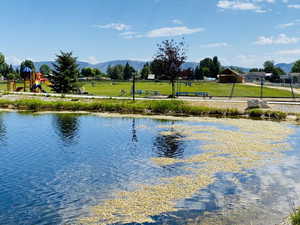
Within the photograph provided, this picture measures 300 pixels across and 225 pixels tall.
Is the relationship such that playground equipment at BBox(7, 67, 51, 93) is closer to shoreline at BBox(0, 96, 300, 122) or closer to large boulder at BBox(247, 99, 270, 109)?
shoreline at BBox(0, 96, 300, 122)

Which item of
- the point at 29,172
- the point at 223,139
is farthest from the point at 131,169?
the point at 223,139

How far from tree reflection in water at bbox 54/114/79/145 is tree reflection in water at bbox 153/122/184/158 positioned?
521 centimetres

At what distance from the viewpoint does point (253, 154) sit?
1728 centimetres

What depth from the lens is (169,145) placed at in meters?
19.1

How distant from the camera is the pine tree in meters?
48.2

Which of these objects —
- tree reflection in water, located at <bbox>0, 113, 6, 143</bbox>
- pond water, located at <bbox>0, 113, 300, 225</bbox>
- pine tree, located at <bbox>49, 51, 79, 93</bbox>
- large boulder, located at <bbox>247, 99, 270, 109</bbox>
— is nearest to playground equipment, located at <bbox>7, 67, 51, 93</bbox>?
pine tree, located at <bbox>49, 51, 79, 93</bbox>

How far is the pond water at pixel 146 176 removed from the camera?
395 inches

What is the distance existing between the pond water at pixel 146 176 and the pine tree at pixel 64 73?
25.3 meters

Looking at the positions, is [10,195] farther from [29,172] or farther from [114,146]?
[114,146]

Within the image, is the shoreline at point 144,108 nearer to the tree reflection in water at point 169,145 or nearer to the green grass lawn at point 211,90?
the tree reflection in water at point 169,145

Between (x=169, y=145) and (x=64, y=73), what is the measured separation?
108ft

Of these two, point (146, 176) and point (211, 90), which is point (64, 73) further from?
point (146, 176)

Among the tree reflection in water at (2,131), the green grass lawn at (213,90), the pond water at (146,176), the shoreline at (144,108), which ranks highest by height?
the green grass lawn at (213,90)

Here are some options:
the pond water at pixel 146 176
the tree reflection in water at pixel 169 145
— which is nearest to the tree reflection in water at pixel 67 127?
the pond water at pixel 146 176
